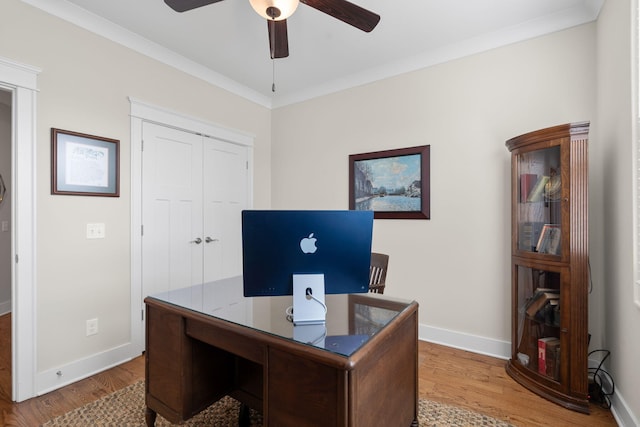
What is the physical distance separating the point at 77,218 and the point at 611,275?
3747 millimetres

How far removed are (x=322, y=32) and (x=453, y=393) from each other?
2940 millimetres

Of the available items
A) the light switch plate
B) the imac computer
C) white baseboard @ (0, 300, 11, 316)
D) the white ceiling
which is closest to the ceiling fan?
the white ceiling

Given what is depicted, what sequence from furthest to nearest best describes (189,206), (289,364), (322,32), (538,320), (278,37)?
(189,206)
(322,32)
(538,320)
(278,37)
(289,364)

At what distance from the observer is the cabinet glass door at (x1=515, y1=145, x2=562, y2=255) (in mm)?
2096

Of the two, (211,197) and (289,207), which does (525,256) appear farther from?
(211,197)

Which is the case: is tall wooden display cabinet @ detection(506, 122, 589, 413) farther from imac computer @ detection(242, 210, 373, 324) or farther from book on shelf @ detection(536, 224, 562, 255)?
imac computer @ detection(242, 210, 373, 324)

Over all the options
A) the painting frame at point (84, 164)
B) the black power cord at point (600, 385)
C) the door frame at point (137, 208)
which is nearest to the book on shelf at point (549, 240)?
the black power cord at point (600, 385)

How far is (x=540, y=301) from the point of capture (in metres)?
2.20

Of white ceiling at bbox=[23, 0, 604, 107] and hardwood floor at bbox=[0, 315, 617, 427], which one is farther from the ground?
white ceiling at bbox=[23, 0, 604, 107]

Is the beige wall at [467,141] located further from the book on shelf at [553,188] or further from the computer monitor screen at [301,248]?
the computer monitor screen at [301,248]

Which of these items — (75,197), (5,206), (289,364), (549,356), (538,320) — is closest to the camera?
(289,364)

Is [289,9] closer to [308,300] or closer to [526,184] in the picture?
[308,300]

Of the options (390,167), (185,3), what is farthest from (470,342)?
(185,3)

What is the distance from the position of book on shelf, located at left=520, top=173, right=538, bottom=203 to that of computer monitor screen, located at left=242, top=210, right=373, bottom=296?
1.64 metres
